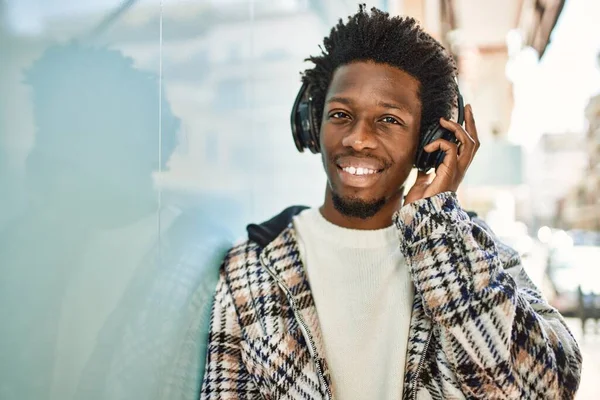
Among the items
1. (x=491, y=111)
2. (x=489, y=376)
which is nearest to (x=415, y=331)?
(x=489, y=376)

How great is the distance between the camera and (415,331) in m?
1.43

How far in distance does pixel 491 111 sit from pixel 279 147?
520 inches

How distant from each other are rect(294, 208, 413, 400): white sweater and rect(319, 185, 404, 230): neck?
22 millimetres

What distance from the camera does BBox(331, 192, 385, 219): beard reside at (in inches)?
63.7

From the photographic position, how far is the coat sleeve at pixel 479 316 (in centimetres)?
126

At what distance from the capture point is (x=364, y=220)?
1.67 m

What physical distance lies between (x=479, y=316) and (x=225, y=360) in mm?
659

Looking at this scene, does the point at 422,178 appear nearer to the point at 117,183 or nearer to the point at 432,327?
the point at 432,327

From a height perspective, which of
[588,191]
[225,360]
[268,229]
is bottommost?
[588,191]

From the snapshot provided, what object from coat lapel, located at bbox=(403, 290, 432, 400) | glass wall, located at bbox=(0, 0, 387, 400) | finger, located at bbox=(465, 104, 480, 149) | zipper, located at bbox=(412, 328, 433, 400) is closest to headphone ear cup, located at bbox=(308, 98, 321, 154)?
glass wall, located at bbox=(0, 0, 387, 400)

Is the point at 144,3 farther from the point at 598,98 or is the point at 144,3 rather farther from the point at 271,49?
the point at 598,98

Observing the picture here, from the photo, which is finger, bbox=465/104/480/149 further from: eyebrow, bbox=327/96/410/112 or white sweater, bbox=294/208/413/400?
white sweater, bbox=294/208/413/400

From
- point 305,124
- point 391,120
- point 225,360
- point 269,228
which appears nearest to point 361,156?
point 391,120

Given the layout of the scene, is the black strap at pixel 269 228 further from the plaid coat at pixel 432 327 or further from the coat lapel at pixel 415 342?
the coat lapel at pixel 415 342
